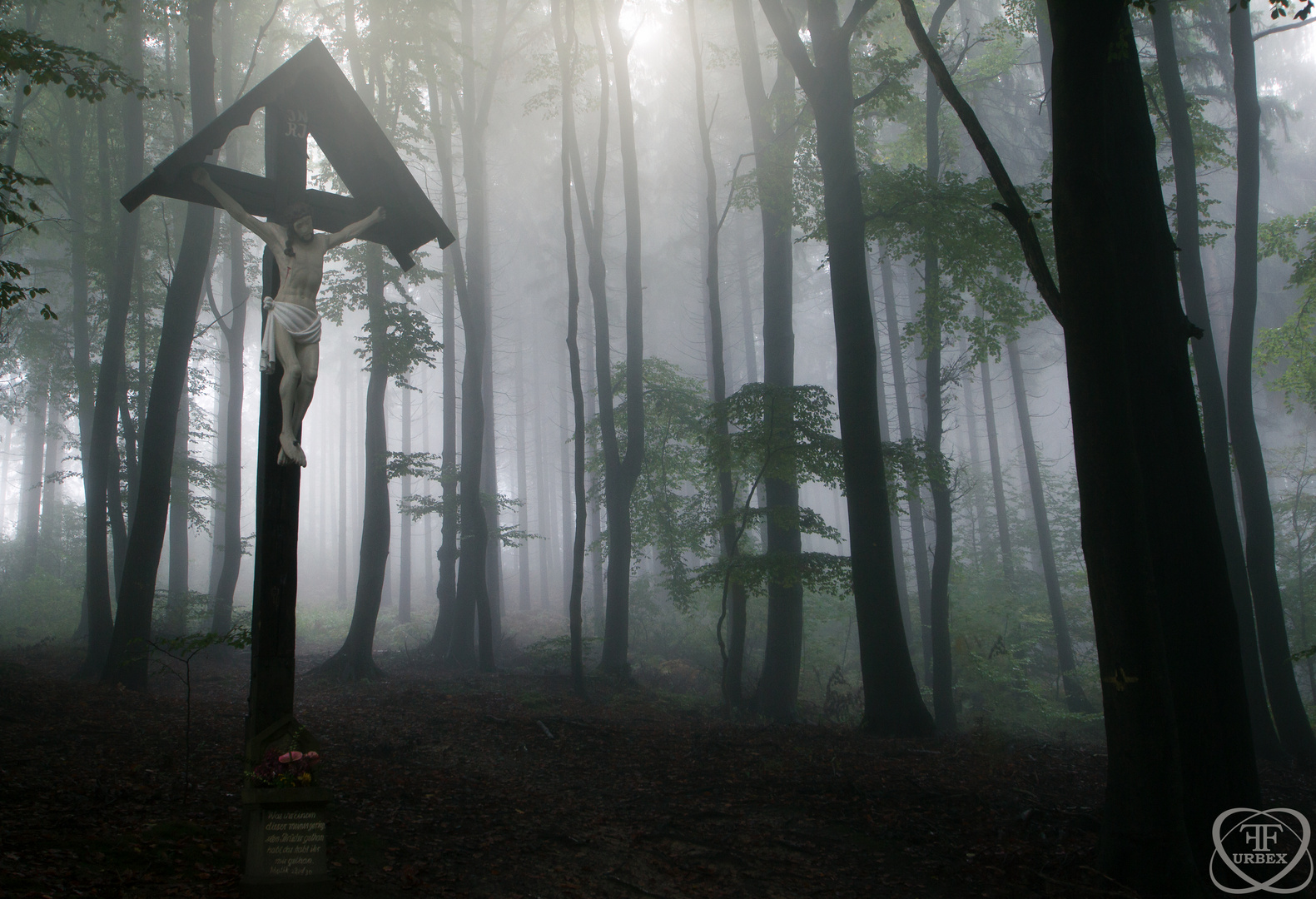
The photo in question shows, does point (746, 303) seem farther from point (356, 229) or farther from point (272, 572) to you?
point (272, 572)

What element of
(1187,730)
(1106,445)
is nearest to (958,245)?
(1106,445)

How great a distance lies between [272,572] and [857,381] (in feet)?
25.7

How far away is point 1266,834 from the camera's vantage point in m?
5.68

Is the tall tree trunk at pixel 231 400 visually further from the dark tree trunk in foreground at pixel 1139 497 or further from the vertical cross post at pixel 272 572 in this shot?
the dark tree trunk in foreground at pixel 1139 497

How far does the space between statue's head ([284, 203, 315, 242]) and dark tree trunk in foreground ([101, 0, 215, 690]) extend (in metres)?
7.65

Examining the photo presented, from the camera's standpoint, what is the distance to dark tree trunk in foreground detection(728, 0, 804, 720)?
11740 mm

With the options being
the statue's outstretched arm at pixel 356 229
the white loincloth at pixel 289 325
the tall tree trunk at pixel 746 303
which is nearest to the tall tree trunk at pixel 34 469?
the statue's outstretched arm at pixel 356 229

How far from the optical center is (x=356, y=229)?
5.09m

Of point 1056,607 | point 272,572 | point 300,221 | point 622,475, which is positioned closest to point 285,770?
point 272,572

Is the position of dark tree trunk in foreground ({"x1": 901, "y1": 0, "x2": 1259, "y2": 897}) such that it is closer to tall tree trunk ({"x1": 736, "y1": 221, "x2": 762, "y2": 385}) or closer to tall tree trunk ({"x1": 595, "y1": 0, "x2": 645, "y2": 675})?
tall tree trunk ({"x1": 595, "y1": 0, "x2": 645, "y2": 675})

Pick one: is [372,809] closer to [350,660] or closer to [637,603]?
[350,660]

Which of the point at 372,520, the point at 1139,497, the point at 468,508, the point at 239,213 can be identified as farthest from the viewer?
the point at 468,508

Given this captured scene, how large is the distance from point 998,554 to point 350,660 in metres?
21.2

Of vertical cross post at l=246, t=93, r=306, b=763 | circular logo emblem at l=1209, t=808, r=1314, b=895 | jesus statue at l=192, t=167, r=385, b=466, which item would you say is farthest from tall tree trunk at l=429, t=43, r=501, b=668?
circular logo emblem at l=1209, t=808, r=1314, b=895
